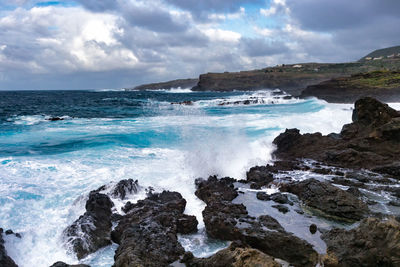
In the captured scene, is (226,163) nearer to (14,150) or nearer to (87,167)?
(87,167)

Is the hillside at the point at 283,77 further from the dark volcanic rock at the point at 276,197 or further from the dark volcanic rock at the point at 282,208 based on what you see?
the dark volcanic rock at the point at 282,208

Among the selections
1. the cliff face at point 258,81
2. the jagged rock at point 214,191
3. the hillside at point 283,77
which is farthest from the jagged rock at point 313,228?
the hillside at point 283,77

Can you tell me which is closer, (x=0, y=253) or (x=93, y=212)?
(x=0, y=253)

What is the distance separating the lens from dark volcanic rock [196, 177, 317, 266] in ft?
22.5

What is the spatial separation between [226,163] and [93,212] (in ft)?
25.5

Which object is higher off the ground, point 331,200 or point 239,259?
point 239,259

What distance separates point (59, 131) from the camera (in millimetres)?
24516

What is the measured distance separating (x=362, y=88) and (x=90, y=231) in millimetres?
45401

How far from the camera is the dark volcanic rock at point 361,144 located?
46.9 feet

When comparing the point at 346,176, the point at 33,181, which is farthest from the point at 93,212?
the point at 346,176

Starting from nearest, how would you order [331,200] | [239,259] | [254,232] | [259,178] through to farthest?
[239,259], [254,232], [331,200], [259,178]

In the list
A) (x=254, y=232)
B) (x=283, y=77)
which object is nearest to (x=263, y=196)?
(x=254, y=232)

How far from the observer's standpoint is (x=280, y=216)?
9.39 metres

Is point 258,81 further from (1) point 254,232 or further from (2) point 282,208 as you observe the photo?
(1) point 254,232
